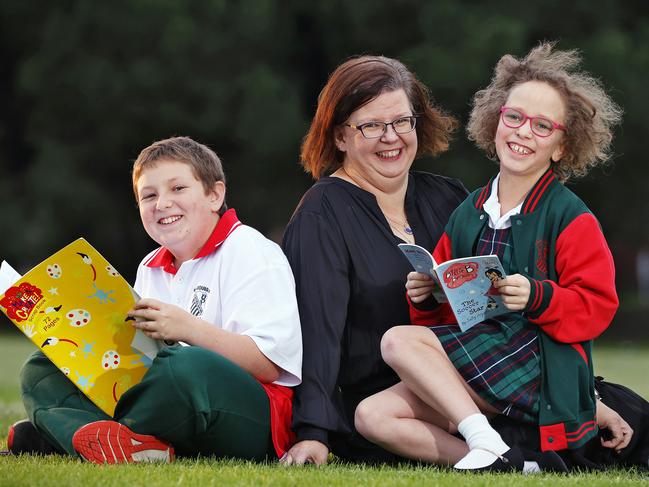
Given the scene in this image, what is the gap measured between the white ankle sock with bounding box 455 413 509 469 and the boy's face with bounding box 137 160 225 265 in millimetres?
1250

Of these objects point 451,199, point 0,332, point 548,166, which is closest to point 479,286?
point 548,166

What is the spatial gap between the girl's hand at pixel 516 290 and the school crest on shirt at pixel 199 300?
111 centimetres

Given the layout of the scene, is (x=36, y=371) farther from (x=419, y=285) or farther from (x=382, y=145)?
(x=382, y=145)

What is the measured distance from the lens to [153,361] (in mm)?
3715

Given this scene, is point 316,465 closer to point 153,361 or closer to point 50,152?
point 153,361

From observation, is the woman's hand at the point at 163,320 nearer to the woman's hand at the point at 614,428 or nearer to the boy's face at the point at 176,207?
the boy's face at the point at 176,207

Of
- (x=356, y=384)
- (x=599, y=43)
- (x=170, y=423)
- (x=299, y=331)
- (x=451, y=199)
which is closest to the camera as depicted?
(x=170, y=423)

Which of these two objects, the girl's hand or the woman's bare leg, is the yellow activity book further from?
the girl's hand

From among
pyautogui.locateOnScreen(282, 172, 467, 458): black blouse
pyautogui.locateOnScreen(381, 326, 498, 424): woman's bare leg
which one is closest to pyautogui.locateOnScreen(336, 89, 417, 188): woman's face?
pyautogui.locateOnScreen(282, 172, 467, 458): black blouse

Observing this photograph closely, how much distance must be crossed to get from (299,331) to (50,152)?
1561 cm

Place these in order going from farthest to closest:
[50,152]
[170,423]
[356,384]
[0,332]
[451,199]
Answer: [0,332] < [50,152] < [451,199] < [356,384] < [170,423]

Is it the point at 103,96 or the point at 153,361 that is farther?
the point at 103,96

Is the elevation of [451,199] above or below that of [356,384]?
above

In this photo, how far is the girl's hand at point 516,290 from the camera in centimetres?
363
